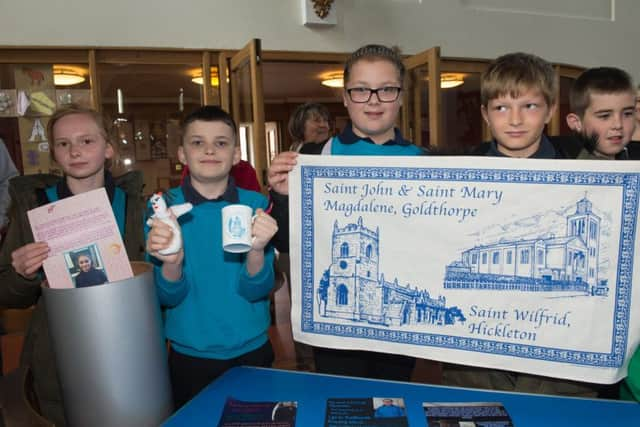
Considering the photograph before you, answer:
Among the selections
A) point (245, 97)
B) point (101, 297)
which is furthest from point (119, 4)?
point (101, 297)

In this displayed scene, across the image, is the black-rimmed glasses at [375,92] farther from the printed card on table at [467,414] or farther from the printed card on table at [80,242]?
the printed card on table at [467,414]

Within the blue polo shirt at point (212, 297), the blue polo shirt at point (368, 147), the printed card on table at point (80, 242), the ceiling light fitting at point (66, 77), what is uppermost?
the ceiling light fitting at point (66, 77)

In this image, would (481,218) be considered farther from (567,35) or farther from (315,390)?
(567,35)

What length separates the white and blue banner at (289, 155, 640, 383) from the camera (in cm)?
138

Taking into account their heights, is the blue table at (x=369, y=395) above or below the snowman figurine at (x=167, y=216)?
below

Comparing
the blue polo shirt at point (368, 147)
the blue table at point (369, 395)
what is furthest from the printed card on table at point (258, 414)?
the blue polo shirt at point (368, 147)

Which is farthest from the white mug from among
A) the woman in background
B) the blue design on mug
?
the woman in background

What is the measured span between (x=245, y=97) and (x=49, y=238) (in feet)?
11.6

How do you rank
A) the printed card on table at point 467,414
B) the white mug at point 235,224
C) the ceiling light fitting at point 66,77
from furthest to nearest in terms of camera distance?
the ceiling light fitting at point 66,77 < the white mug at point 235,224 < the printed card on table at point 467,414

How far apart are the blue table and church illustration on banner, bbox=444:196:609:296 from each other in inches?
12.0

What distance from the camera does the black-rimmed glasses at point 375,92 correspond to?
175 cm

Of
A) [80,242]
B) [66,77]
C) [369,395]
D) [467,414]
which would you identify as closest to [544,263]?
[467,414]

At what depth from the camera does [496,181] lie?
1448mm

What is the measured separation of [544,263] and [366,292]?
54 centimetres
